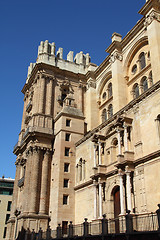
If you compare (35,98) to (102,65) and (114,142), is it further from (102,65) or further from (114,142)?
(114,142)

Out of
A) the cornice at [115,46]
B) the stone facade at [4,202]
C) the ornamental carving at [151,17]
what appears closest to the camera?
the ornamental carving at [151,17]

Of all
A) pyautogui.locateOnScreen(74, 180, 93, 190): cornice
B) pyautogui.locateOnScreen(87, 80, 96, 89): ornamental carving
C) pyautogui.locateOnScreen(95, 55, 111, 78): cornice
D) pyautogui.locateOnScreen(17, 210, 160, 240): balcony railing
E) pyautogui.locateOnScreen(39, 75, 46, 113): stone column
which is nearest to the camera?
pyautogui.locateOnScreen(17, 210, 160, 240): balcony railing

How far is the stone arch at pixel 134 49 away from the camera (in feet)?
101

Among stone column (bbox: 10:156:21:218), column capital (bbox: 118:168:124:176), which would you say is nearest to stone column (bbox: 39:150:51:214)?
stone column (bbox: 10:156:21:218)

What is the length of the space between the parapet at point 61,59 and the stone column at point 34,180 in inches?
559

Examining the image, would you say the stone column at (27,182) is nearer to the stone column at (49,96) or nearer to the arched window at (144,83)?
the stone column at (49,96)

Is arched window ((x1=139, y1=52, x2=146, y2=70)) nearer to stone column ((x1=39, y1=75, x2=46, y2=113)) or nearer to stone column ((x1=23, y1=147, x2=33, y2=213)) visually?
stone column ((x1=39, y1=75, x2=46, y2=113))

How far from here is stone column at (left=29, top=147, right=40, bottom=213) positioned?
103 ft

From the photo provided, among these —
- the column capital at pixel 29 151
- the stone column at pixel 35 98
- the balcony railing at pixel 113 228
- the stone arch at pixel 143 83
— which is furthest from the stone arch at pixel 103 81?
the balcony railing at pixel 113 228

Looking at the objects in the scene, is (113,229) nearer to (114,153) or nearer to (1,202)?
(114,153)

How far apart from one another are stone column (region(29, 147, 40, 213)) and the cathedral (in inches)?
4.4

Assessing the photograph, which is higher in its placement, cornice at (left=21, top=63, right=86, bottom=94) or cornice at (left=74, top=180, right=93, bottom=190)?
cornice at (left=21, top=63, right=86, bottom=94)

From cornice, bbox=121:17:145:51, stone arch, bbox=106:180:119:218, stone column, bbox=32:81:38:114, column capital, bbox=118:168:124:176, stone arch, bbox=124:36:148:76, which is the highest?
cornice, bbox=121:17:145:51

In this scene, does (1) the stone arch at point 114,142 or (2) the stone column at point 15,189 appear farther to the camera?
(2) the stone column at point 15,189
